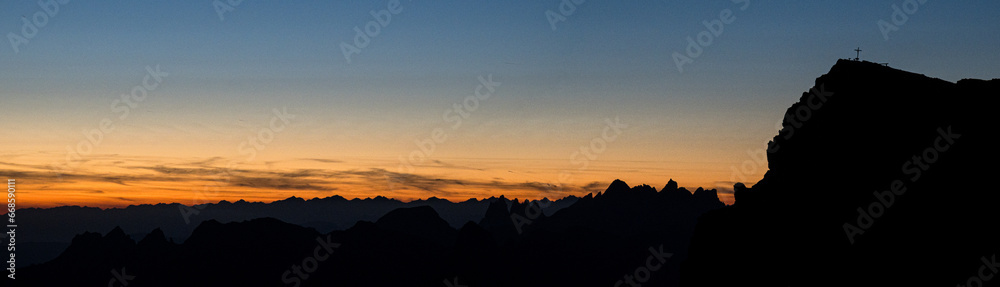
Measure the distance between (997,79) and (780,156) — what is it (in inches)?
984

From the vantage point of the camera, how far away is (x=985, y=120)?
75312 mm

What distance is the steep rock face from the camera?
73.9m

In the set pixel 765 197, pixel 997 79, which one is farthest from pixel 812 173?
pixel 997 79

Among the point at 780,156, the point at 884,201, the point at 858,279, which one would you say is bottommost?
the point at 858,279

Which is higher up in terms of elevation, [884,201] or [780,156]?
[780,156]

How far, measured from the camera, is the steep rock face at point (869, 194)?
242ft

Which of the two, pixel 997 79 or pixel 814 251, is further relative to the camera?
pixel 814 251

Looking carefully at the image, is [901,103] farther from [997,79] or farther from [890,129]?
[997,79]

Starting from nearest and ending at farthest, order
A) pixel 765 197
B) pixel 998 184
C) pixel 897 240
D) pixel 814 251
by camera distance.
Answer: pixel 998 184
pixel 897 240
pixel 814 251
pixel 765 197

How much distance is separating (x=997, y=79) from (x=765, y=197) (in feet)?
86.6

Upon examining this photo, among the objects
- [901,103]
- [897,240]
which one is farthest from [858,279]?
[901,103]

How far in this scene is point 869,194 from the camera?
269ft

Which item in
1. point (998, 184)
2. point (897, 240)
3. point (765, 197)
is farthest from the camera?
point (765, 197)

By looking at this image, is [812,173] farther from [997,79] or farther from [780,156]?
[997,79]
